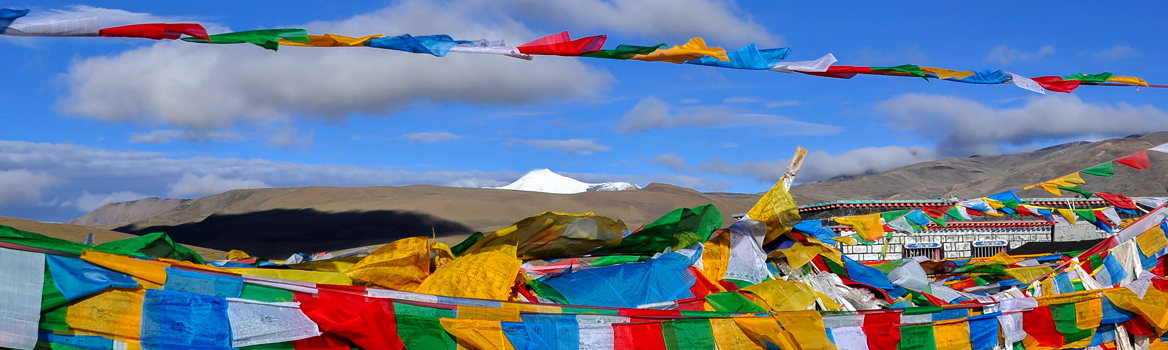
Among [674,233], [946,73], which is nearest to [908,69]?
[946,73]

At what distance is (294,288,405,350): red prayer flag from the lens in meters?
4.22

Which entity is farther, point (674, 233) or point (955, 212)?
point (955, 212)

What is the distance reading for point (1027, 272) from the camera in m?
9.93

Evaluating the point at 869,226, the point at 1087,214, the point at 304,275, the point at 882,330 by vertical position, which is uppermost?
the point at 1087,214

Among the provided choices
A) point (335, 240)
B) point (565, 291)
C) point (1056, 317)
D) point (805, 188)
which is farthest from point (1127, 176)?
point (565, 291)

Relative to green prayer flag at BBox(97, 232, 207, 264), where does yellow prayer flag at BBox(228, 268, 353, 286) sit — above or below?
above

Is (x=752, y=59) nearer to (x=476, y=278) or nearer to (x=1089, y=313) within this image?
(x=476, y=278)

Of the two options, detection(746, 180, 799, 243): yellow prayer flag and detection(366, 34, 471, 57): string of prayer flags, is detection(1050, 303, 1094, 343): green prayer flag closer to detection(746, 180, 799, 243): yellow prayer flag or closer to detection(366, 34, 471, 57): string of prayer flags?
detection(746, 180, 799, 243): yellow prayer flag

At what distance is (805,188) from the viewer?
105375 millimetres

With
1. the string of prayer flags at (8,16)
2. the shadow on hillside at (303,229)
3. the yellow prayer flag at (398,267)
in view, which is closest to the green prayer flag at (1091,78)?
the yellow prayer flag at (398,267)

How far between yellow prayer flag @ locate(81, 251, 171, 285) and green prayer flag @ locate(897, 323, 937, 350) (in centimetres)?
530

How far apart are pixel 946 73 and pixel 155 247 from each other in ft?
20.5

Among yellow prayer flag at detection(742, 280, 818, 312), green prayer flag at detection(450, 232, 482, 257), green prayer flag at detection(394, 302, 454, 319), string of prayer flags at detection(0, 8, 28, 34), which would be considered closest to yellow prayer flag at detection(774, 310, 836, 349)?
yellow prayer flag at detection(742, 280, 818, 312)

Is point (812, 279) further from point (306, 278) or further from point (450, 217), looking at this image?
point (450, 217)
